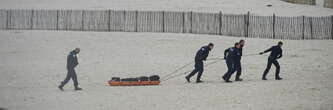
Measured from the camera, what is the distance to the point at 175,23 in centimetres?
3794

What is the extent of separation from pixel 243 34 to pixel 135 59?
9029 mm

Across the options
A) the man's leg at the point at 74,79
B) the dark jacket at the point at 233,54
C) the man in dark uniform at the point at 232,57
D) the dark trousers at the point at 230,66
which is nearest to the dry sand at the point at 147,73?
the man's leg at the point at 74,79

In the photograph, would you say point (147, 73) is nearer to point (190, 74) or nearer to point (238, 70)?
point (190, 74)

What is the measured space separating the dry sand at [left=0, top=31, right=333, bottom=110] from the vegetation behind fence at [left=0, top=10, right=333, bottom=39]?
1073 millimetres

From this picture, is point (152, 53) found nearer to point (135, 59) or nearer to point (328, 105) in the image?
point (135, 59)

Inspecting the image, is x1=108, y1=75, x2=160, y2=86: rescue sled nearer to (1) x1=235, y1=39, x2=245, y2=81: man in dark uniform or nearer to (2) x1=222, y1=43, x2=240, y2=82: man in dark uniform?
(2) x1=222, y1=43, x2=240, y2=82: man in dark uniform

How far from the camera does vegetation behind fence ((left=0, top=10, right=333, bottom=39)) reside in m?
36.2

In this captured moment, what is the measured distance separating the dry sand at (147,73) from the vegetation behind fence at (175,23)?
3.52 ft

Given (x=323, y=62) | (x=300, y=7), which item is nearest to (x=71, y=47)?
(x=323, y=62)

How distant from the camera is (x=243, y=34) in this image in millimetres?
36406

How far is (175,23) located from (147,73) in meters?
12.6

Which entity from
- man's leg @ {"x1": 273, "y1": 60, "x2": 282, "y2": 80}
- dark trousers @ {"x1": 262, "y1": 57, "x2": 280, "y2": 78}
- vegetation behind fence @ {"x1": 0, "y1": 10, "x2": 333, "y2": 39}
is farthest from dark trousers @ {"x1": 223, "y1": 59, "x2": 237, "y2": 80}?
vegetation behind fence @ {"x1": 0, "y1": 10, "x2": 333, "y2": 39}

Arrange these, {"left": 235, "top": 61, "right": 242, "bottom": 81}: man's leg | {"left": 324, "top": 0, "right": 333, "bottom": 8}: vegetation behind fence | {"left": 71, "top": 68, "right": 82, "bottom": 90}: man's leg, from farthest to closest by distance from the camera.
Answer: {"left": 324, "top": 0, "right": 333, "bottom": 8}: vegetation behind fence, {"left": 235, "top": 61, "right": 242, "bottom": 81}: man's leg, {"left": 71, "top": 68, "right": 82, "bottom": 90}: man's leg

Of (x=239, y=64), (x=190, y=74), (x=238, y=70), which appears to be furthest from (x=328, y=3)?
(x=190, y=74)
